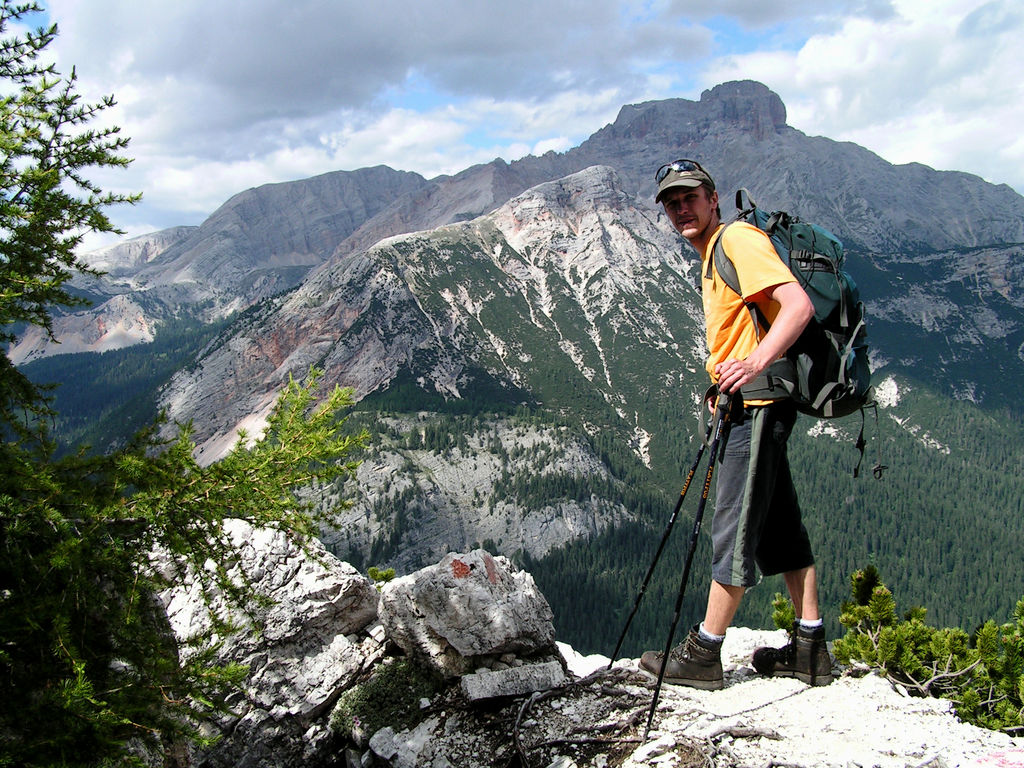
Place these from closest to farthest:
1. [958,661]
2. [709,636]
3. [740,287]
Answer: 1. [740,287]
2. [709,636]
3. [958,661]

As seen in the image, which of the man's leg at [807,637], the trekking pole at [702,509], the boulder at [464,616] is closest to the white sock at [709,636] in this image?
the trekking pole at [702,509]

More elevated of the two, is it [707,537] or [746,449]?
[746,449]

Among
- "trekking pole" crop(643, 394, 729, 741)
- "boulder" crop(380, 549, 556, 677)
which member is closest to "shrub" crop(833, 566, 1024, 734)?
"trekking pole" crop(643, 394, 729, 741)

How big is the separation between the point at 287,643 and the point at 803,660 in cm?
706

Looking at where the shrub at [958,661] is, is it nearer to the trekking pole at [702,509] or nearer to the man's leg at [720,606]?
the man's leg at [720,606]

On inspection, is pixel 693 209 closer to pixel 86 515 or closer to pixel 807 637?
pixel 807 637

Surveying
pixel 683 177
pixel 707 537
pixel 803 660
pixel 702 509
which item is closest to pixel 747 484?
pixel 702 509

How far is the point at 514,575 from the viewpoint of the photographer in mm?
9297

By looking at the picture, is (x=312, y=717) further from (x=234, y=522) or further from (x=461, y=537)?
(x=461, y=537)

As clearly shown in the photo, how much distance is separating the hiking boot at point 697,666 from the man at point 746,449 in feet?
0.03

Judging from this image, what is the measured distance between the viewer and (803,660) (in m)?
6.49

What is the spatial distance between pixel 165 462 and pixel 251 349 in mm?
209940

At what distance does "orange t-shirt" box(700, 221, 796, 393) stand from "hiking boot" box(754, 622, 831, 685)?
3006mm

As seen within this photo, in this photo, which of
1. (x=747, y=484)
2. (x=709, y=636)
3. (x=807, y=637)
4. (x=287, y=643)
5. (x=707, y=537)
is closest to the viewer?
(x=747, y=484)
